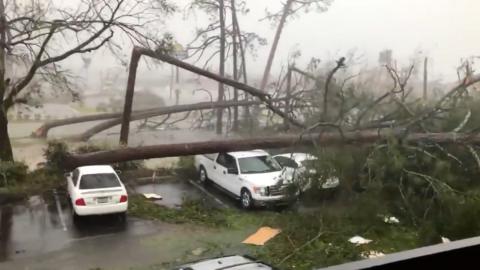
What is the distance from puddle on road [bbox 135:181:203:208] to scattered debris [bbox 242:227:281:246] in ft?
0.61

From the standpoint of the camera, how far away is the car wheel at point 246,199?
163 cm

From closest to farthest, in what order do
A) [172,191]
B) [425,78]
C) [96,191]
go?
1. [96,191]
2. [172,191]
3. [425,78]

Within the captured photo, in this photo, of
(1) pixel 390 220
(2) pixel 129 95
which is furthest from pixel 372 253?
(2) pixel 129 95

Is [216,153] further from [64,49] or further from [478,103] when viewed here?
[478,103]

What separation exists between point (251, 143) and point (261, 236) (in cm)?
27

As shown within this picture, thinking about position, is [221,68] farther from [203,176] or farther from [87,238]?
[87,238]

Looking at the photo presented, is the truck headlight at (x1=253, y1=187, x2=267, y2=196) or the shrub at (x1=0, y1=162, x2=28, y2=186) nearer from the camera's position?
the shrub at (x1=0, y1=162, x2=28, y2=186)

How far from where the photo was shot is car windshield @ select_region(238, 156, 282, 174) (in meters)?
1.65

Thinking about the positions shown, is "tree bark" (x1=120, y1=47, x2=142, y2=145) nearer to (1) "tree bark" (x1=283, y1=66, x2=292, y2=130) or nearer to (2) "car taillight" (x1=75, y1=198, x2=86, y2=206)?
(2) "car taillight" (x1=75, y1=198, x2=86, y2=206)

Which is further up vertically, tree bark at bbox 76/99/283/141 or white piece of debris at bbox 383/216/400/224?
tree bark at bbox 76/99/283/141

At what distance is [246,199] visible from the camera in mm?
1648

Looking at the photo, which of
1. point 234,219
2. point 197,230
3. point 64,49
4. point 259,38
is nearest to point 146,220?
point 197,230

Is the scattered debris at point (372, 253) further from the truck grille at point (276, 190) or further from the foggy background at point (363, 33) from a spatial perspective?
the foggy background at point (363, 33)

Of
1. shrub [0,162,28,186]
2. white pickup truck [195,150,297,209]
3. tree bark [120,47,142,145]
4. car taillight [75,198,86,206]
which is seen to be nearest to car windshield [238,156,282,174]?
white pickup truck [195,150,297,209]
